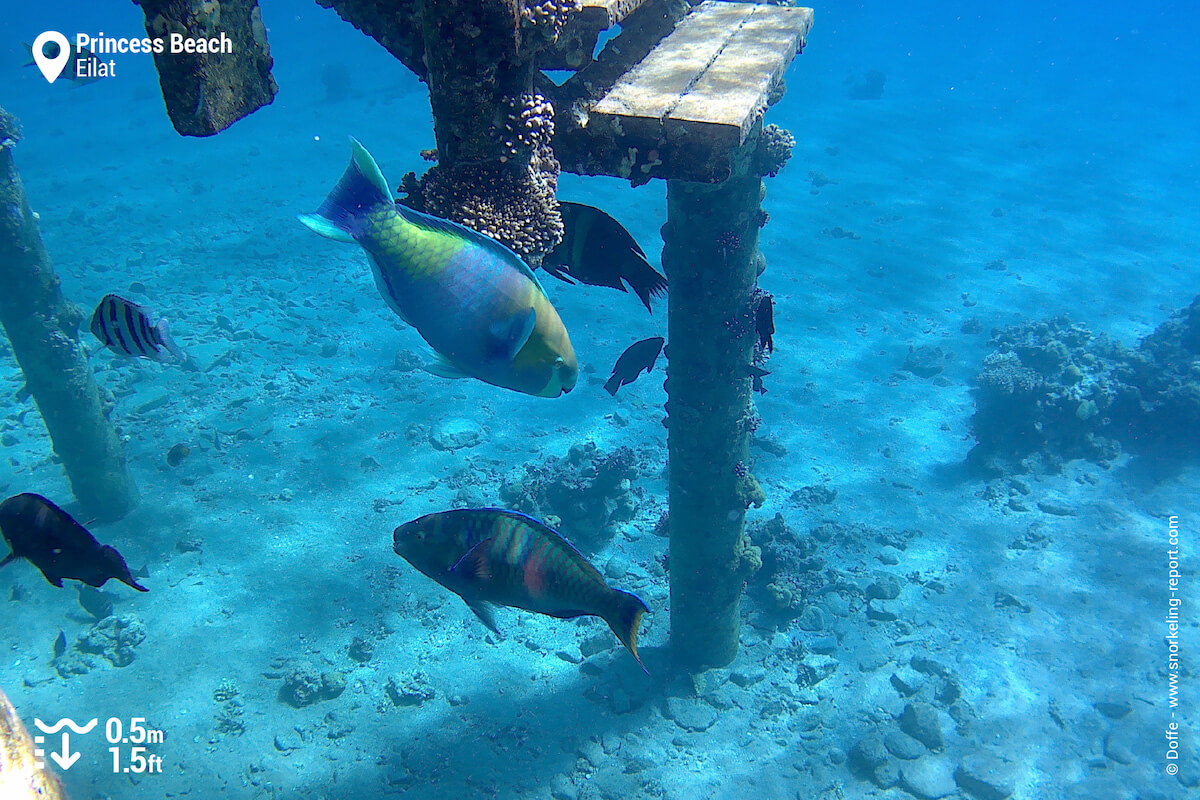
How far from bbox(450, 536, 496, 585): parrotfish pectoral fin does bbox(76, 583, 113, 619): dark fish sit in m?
7.32

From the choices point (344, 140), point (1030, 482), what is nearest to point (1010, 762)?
point (1030, 482)

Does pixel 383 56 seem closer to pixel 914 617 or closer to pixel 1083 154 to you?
pixel 1083 154

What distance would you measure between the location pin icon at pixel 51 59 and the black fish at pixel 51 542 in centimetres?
730

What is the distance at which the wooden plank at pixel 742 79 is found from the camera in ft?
9.17

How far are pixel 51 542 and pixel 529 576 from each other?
8.78 feet

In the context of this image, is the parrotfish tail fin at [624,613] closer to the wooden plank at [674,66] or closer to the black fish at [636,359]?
the wooden plank at [674,66]

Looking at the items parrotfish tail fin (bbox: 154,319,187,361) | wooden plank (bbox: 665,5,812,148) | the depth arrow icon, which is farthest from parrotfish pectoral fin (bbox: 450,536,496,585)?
the depth arrow icon

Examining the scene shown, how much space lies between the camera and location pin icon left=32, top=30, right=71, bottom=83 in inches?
308

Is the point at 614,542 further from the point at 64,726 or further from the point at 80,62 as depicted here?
the point at 80,62

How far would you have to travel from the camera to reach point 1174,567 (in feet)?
27.1

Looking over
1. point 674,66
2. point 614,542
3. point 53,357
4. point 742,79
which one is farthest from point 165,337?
point 614,542

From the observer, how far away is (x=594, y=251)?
2918 millimetres

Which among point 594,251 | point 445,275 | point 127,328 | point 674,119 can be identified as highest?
point 674,119

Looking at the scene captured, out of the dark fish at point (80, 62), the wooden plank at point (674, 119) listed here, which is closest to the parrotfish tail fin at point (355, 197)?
the wooden plank at point (674, 119)
